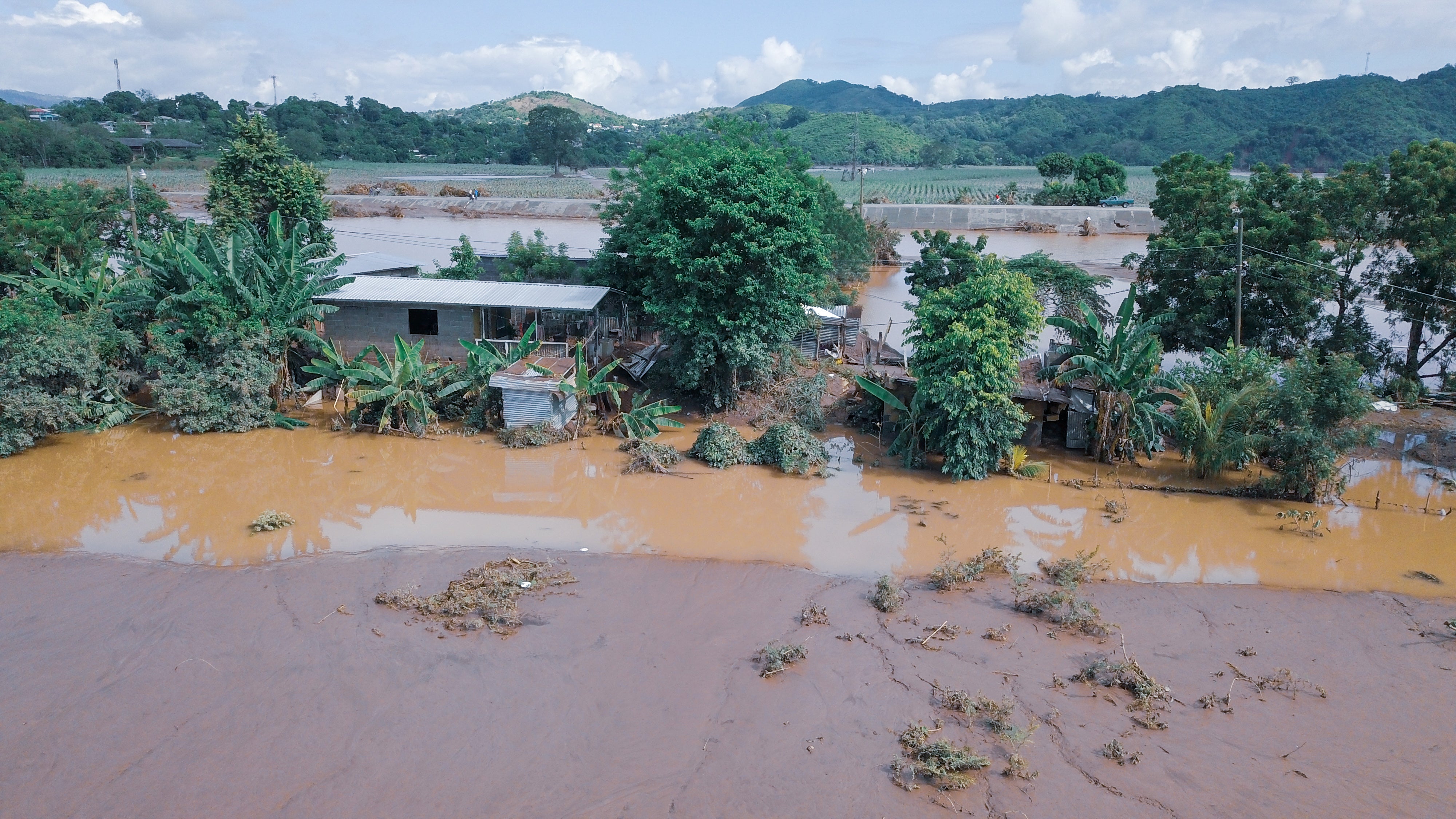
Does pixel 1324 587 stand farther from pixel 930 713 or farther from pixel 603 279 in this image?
pixel 603 279

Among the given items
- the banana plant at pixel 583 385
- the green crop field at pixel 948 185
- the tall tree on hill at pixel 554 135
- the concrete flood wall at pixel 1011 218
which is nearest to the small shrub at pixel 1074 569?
the banana plant at pixel 583 385

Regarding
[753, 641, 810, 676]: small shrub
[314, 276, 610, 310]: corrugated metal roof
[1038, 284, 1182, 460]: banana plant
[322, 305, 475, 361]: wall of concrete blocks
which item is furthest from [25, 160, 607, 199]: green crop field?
[753, 641, 810, 676]: small shrub

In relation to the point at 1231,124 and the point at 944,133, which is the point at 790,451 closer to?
the point at 1231,124

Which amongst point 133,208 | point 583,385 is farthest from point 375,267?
point 583,385

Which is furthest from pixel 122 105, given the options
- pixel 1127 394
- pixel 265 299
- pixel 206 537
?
pixel 1127 394

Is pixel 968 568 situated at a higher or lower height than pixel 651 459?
lower

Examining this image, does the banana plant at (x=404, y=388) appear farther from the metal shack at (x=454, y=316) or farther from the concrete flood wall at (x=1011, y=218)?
the concrete flood wall at (x=1011, y=218)
